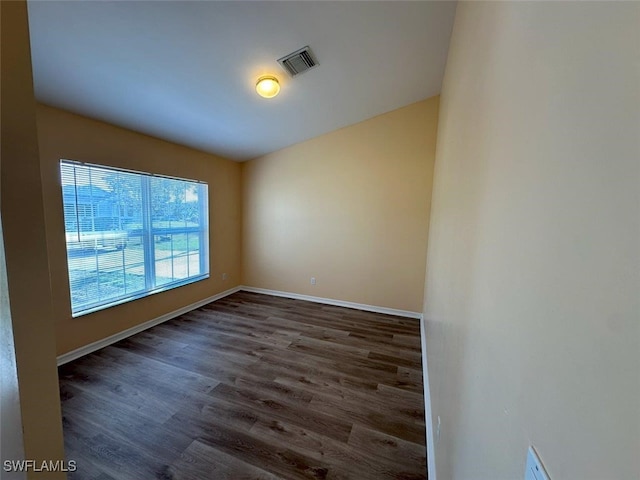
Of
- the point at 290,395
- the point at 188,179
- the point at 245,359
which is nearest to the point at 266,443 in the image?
the point at 290,395

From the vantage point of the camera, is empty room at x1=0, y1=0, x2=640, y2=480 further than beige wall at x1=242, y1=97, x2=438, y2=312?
No

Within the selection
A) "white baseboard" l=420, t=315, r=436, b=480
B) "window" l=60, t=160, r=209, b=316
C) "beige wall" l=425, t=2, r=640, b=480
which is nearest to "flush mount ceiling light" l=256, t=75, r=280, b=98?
"window" l=60, t=160, r=209, b=316

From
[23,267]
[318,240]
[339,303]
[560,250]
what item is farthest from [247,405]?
[318,240]

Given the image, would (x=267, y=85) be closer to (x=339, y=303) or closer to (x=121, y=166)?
(x=121, y=166)

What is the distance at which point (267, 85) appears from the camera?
225 cm

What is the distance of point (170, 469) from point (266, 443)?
53 cm

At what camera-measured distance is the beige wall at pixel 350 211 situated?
11.3 feet

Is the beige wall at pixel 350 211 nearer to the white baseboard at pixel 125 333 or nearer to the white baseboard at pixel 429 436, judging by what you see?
the white baseboard at pixel 125 333

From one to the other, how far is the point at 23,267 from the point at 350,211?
3366mm

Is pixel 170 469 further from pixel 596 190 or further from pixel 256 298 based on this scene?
pixel 256 298

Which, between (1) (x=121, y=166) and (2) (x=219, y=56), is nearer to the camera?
(2) (x=219, y=56)

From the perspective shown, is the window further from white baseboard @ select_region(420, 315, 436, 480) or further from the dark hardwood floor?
white baseboard @ select_region(420, 315, 436, 480)

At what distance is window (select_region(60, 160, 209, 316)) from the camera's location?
2.42 m

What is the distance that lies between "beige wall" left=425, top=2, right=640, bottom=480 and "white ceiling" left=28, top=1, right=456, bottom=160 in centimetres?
140
